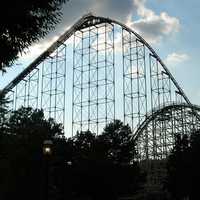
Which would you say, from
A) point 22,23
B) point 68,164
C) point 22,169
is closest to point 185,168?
point 68,164

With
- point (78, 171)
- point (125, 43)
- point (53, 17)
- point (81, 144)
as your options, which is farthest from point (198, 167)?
point (53, 17)

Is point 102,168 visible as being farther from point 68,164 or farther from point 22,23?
point 22,23

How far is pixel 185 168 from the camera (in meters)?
31.8

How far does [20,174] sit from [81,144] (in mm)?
13678

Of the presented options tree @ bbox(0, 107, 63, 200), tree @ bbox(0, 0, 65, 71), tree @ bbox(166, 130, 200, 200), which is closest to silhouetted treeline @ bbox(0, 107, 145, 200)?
tree @ bbox(0, 107, 63, 200)

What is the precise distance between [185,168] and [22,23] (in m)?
26.6

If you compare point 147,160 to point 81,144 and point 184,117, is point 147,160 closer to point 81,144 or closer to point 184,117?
point 184,117

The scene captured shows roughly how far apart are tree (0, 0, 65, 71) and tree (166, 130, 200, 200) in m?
25.2

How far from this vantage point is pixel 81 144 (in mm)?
37562

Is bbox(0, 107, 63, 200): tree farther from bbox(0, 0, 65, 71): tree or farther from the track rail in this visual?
bbox(0, 0, 65, 71): tree

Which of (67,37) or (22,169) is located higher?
(67,37)

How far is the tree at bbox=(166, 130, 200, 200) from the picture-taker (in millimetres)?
30922

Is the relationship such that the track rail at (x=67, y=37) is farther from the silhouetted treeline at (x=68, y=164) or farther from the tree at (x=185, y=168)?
the tree at (x=185, y=168)

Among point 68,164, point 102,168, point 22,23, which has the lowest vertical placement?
point 102,168
